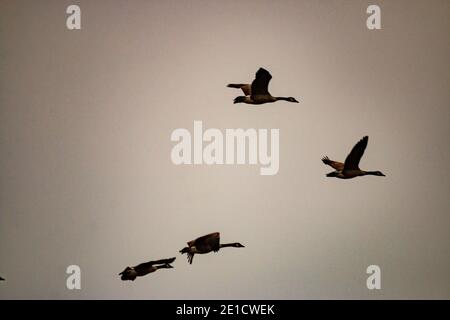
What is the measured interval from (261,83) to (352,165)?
1.55 ft

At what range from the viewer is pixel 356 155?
67.6 inches

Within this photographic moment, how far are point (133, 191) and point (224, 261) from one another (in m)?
0.45

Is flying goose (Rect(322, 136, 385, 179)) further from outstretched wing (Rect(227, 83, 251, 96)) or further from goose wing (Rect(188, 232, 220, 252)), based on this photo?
goose wing (Rect(188, 232, 220, 252))

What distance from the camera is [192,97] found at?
5.75 feet

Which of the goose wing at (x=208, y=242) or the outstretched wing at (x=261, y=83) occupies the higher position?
the outstretched wing at (x=261, y=83)

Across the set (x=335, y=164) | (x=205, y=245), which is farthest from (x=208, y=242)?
(x=335, y=164)

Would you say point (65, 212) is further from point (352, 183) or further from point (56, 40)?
point (352, 183)

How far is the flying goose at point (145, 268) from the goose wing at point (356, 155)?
77cm

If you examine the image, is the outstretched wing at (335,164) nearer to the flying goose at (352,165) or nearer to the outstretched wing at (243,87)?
the flying goose at (352,165)

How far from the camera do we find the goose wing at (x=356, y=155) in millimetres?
1713

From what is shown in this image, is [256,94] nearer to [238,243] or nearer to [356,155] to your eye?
[356,155]

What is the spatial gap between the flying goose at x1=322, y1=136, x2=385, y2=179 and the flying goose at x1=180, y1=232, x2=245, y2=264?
47cm

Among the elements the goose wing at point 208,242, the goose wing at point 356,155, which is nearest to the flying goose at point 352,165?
the goose wing at point 356,155
